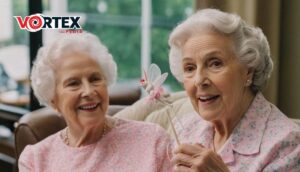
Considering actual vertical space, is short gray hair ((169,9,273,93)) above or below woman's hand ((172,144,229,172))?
above

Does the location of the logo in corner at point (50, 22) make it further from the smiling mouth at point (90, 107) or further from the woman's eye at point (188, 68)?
the woman's eye at point (188, 68)

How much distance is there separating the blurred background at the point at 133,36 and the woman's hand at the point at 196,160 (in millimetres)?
635

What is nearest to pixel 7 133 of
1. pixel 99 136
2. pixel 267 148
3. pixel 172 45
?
pixel 99 136

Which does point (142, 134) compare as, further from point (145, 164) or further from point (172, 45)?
point (172, 45)

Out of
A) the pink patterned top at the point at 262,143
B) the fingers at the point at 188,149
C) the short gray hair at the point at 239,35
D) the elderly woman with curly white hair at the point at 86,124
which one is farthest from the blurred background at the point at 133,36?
Result: the fingers at the point at 188,149

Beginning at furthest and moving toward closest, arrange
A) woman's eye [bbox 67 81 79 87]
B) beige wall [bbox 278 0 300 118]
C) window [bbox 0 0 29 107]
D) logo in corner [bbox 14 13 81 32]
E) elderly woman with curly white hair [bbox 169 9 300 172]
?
window [bbox 0 0 29 107]
beige wall [bbox 278 0 300 118]
logo in corner [bbox 14 13 81 32]
woman's eye [bbox 67 81 79 87]
elderly woman with curly white hair [bbox 169 9 300 172]

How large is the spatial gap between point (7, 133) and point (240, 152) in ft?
7.18

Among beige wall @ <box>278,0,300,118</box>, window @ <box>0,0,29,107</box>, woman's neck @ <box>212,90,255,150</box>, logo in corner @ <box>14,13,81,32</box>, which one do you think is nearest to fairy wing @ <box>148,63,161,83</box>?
woman's neck @ <box>212,90,255,150</box>

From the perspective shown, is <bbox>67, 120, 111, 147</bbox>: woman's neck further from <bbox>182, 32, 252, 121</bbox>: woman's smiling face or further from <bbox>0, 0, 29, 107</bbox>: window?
<bbox>0, 0, 29, 107</bbox>: window

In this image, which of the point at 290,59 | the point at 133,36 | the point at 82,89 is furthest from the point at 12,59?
the point at 82,89

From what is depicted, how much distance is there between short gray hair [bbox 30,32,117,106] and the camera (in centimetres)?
163

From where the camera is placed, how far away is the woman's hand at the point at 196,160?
4.17 feet

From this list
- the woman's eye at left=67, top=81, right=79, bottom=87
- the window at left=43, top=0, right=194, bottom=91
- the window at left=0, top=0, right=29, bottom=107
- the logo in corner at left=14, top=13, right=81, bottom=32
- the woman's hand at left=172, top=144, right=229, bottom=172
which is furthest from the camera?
→ the window at left=43, top=0, right=194, bottom=91

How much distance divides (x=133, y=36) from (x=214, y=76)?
3.45 meters
